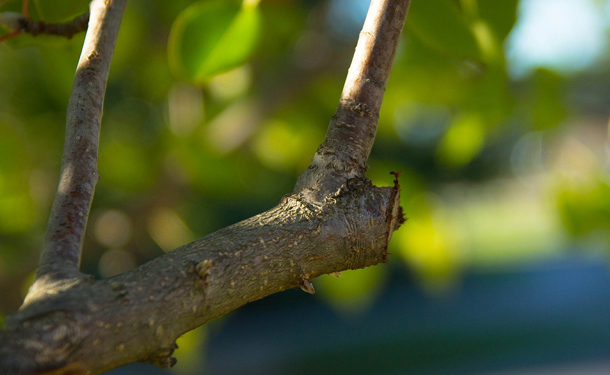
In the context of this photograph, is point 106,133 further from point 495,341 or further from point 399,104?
point 495,341

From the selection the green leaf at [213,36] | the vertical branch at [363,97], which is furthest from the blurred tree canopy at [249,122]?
the vertical branch at [363,97]

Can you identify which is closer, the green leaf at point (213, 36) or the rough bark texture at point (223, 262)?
the rough bark texture at point (223, 262)

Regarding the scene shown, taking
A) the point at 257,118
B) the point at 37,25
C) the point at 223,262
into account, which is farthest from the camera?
the point at 257,118

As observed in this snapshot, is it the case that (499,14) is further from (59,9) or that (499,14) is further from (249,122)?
(249,122)

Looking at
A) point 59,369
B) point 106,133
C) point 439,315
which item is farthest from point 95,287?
point 439,315

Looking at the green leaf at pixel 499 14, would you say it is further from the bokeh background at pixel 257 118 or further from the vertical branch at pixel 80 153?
the vertical branch at pixel 80 153

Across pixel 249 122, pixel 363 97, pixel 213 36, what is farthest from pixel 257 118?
pixel 363 97
